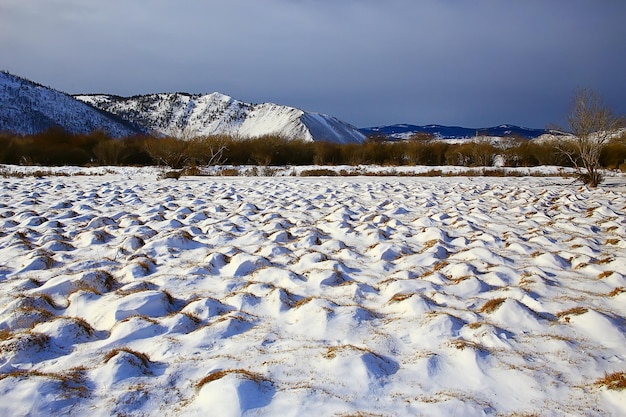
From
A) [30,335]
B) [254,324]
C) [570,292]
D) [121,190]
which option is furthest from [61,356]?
[121,190]

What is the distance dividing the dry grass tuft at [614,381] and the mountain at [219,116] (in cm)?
5844

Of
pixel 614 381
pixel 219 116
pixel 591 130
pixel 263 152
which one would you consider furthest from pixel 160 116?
pixel 614 381

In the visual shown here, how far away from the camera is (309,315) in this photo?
388 centimetres

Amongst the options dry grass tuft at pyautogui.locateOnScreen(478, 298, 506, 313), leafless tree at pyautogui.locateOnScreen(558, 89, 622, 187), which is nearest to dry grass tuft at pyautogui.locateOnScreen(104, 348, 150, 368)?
dry grass tuft at pyautogui.locateOnScreen(478, 298, 506, 313)

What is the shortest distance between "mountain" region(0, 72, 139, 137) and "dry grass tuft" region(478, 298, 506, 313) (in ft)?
233

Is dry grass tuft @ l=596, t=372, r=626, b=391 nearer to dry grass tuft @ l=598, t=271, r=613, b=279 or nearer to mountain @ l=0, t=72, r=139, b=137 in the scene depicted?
dry grass tuft @ l=598, t=271, r=613, b=279

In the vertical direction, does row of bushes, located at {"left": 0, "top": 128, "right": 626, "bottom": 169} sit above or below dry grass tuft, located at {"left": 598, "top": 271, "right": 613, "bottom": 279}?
above

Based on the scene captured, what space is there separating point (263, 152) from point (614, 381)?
2655 centimetres

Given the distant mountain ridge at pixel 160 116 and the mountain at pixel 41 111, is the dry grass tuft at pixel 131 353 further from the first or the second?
the mountain at pixel 41 111

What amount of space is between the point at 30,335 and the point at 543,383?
384 cm

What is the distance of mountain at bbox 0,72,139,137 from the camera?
63812 mm

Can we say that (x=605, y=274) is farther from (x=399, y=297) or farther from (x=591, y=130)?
(x=591, y=130)

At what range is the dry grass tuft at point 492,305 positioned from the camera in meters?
3.94

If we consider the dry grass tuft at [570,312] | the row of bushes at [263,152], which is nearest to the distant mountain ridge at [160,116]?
the row of bushes at [263,152]
